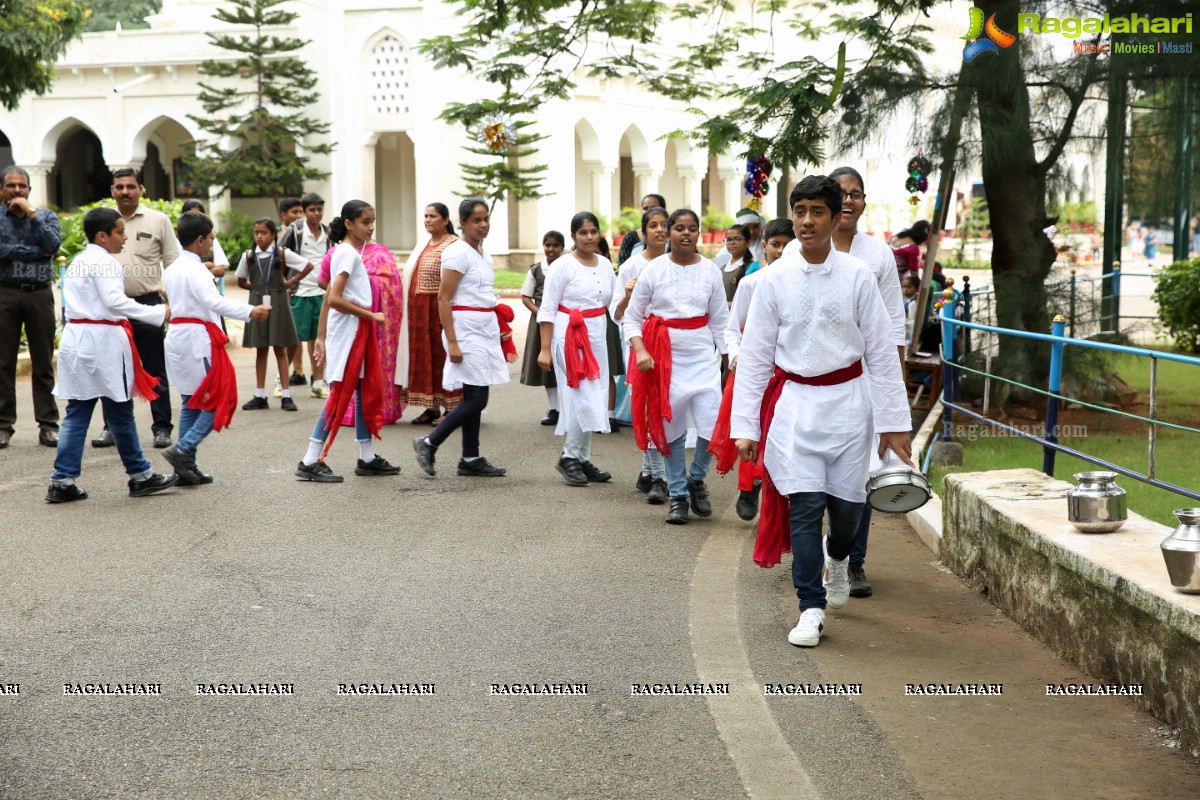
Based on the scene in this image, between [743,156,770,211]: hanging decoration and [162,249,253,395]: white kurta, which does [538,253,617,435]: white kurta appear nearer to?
[162,249,253,395]: white kurta

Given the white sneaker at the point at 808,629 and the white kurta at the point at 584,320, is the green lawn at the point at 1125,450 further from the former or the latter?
the white sneaker at the point at 808,629

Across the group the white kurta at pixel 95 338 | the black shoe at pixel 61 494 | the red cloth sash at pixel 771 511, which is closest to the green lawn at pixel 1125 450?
the red cloth sash at pixel 771 511

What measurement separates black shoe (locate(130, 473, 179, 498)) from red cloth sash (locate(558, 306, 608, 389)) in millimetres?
2480

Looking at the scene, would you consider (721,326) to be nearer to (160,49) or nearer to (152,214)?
(152,214)

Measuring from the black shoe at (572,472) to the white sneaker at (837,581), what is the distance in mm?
3066

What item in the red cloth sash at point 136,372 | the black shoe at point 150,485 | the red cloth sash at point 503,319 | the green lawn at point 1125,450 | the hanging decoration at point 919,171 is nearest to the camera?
the red cloth sash at point 136,372

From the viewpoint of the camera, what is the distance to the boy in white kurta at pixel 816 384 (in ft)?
16.4

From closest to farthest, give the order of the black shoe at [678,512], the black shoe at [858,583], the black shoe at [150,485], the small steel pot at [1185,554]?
the small steel pot at [1185,554]
the black shoe at [858,583]
the black shoe at [678,512]
the black shoe at [150,485]

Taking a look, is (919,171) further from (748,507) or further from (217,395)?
(217,395)

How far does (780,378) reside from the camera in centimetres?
515

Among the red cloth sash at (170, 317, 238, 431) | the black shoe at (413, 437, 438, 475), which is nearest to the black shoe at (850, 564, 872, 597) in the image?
the black shoe at (413, 437, 438, 475)

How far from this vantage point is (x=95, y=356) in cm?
760

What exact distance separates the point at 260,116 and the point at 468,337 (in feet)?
86.1

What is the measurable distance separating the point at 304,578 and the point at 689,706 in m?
2.27
